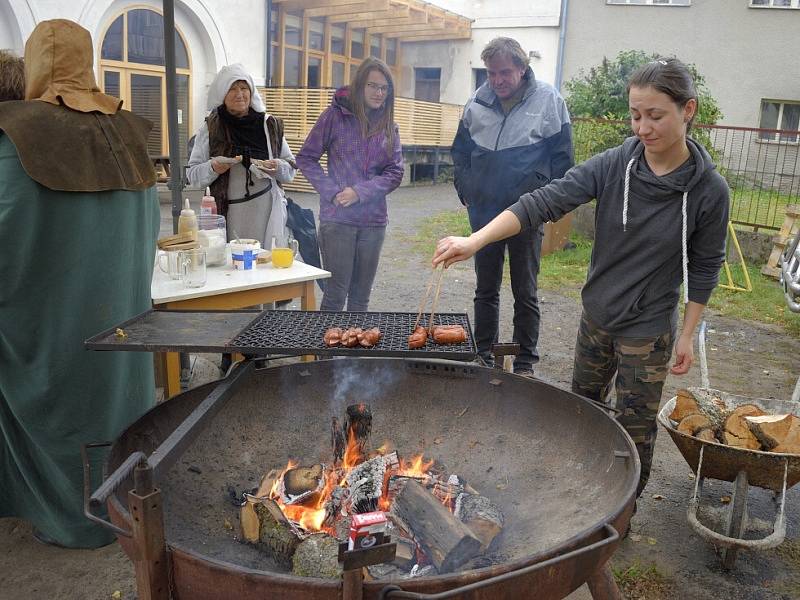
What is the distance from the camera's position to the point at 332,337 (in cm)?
246

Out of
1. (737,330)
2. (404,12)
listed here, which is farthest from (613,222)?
(404,12)

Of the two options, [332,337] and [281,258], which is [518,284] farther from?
[332,337]

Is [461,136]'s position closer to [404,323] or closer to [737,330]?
[404,323]

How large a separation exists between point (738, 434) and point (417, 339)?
1715 mm

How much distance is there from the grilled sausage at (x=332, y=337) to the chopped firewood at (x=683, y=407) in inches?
74.6

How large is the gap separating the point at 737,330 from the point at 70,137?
6.38 meters

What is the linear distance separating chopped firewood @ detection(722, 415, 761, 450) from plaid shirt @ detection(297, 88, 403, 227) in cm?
281

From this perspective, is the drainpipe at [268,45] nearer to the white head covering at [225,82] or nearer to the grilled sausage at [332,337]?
the white head covering at [225,82]

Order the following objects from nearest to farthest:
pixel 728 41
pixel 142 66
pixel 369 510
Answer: pixel 369 510
pixel 142 66
pixel 728 41

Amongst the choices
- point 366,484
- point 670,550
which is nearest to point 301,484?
point 366,484

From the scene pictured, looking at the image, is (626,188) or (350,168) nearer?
(626,188)

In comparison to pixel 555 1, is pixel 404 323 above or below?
below

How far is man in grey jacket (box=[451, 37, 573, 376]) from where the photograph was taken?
4.62 m

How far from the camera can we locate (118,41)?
13.1m
